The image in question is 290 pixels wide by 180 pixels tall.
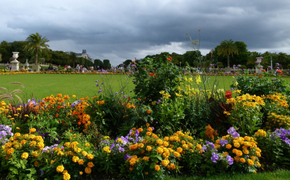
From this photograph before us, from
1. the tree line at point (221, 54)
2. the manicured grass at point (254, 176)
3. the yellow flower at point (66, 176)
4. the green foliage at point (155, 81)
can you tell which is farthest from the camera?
the tree line at point (221, 54)

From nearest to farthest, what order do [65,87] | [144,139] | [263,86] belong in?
[144,139]
[263,86]
[65,87]

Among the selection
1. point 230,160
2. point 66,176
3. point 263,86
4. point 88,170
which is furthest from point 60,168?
point 263,86

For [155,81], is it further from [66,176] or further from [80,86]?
[80,86]

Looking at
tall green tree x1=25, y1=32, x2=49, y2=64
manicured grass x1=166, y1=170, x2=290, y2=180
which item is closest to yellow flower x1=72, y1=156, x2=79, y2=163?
manicured grass x1=166, y1=170, x2=290, y2=180

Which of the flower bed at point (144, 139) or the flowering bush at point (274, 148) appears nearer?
the flower bed at point (144, 139)

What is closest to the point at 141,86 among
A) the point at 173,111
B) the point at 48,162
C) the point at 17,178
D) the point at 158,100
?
the point at 158,100

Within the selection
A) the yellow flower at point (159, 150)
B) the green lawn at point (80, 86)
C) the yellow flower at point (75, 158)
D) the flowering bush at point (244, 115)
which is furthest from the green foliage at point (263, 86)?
the yellow flower at point (75, 158)

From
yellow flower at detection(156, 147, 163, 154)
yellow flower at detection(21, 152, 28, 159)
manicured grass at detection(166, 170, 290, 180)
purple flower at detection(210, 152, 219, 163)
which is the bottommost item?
manicured grass at detection(166, 170, 290, 180)

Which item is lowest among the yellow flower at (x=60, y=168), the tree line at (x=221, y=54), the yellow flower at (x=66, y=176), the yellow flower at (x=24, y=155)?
the yellow flower at (x=66, y=176)

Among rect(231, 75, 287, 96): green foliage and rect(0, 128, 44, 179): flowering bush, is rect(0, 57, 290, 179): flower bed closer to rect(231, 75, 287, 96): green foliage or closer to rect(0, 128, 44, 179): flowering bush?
rect(0, 128, 44, 179): flowering bush

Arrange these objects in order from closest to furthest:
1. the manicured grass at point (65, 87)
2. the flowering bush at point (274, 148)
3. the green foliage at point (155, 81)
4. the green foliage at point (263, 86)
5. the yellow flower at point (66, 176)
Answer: the yellow flower at point (66, 176)
the flowering bush at point (274, 148)
the green foliage at point (155, 81)
the green foliage at point (263, 86)
the manicured grass at point (65, 87)

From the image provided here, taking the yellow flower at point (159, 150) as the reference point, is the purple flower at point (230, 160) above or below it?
below

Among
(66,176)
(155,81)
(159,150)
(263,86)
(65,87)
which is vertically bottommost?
(66,176)

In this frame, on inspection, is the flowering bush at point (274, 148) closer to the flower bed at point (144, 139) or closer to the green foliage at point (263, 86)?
the flower bed at point (144, 139)
